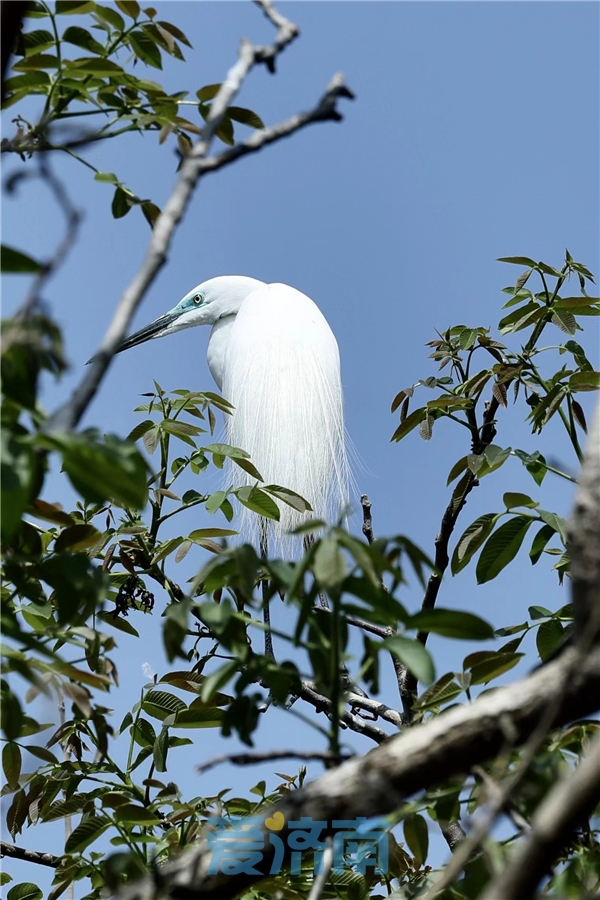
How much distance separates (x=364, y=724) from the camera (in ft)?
7.29

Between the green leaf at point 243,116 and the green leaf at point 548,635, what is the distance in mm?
832

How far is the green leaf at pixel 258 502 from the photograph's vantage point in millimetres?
1663

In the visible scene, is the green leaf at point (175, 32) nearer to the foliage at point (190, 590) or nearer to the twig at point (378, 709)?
the foliage at point (190, 590)

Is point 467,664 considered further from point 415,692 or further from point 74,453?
point 415,692

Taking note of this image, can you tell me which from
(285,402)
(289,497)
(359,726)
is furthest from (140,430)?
(285,402)

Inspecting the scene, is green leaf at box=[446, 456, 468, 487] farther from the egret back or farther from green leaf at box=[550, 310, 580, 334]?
the egret back

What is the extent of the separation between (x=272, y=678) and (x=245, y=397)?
3.85 m

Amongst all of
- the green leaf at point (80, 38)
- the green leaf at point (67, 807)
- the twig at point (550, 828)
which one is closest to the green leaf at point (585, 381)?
the green leaf at point (80, 38)

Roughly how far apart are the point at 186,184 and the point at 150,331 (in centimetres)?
471

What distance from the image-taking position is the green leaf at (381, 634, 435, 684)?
0.74 m

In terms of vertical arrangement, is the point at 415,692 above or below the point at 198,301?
below

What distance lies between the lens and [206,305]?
17.9 ft

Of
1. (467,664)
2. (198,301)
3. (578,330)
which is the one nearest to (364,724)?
(578,330)

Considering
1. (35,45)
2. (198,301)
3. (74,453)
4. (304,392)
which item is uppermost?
(198,301)
